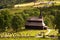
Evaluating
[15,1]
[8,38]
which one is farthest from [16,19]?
[15,1]

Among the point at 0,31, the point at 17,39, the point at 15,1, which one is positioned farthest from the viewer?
the point at 15,1

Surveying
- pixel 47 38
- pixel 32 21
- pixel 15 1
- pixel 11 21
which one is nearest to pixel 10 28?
pixel 11 21

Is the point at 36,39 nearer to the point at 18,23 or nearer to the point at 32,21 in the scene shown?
the point at 18,23

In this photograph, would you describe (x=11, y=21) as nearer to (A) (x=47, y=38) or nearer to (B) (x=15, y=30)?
(B) (x=15, y=30)

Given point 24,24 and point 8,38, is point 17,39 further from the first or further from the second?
point 24,24

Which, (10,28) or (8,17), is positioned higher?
(8,17)

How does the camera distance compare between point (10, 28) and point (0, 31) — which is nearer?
point (0, 31)

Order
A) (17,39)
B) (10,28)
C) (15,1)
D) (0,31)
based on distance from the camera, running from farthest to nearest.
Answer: (15,1)
(10,28)
(0,31)
(17,39)

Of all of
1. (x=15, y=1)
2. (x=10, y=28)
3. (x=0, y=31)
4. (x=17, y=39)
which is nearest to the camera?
(x=17, y=39)

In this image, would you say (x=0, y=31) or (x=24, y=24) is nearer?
(x=0, y=31)
